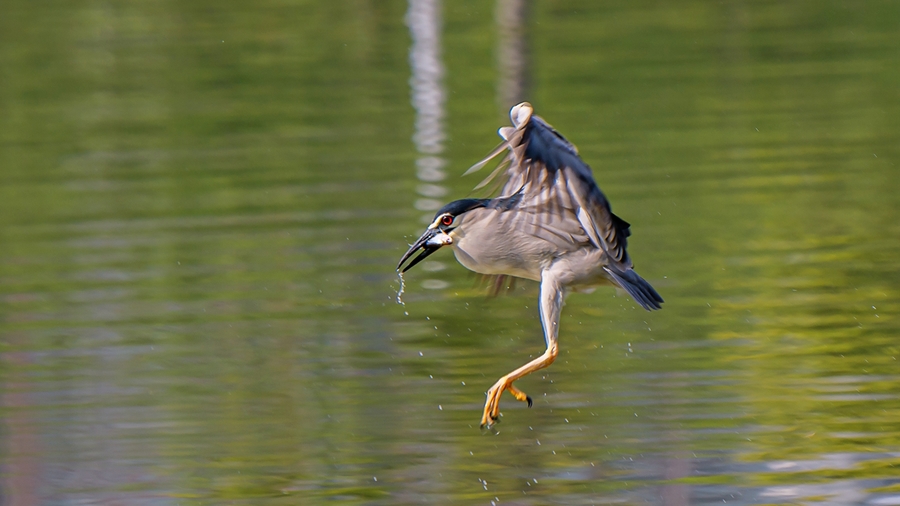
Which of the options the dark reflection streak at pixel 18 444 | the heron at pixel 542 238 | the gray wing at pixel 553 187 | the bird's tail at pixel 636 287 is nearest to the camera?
the gray wing at pixel 553 187

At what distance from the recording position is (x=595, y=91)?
18.1 metres

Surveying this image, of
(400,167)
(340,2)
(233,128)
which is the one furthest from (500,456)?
(340,2)

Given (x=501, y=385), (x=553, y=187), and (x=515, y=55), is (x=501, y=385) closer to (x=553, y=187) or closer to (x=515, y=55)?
(x=553, y=187)

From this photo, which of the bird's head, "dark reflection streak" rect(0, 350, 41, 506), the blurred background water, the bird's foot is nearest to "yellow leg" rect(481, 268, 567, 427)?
the bird's foot

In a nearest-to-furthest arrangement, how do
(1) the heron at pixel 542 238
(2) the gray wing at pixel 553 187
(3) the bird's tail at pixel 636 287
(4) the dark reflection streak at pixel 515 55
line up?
(2) the gray wing at pixel 553 187
(1) the heron at pixel 542 238
(3) the bird's tail at pixel 636 287
(4) the dark reflection streak at pixel 515 55

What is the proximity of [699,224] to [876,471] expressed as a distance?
5090 mm

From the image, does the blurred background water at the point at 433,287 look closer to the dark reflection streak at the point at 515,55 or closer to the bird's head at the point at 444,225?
the dark reflection streak at the point at 515,55

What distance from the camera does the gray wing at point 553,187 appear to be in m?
6.78

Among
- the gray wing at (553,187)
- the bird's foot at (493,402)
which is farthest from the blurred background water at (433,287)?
the gray wing at (553,187)

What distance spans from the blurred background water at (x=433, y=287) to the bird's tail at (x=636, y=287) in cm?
68

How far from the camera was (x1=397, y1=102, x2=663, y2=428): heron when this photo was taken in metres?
Result: 7.16

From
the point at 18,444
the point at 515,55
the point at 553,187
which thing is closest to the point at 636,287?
the point at 553,187

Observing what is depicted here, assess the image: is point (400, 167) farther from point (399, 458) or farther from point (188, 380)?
point (399, 458)

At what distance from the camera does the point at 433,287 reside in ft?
36.4
